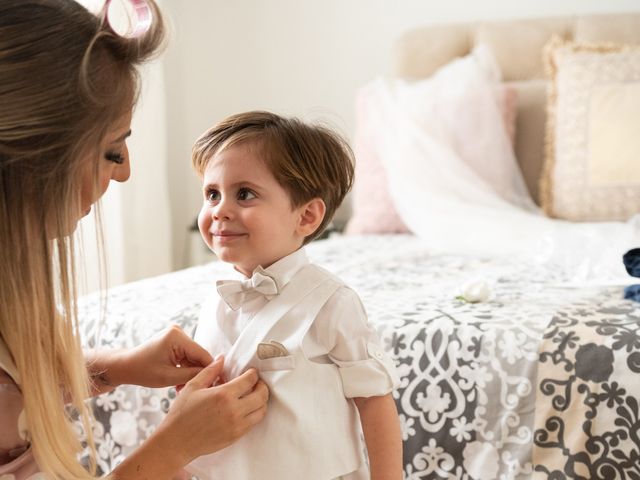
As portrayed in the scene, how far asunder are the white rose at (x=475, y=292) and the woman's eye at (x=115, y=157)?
729mm

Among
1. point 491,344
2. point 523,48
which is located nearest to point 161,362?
point 491,344

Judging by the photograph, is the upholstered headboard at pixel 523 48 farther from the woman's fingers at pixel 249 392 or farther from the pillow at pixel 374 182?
the woman's fingers at pixel 249 392

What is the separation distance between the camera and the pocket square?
3.24ft

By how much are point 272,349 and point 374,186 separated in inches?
61.8

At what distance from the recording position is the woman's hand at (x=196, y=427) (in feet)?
2.95

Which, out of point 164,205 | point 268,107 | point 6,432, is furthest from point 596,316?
point 268,107

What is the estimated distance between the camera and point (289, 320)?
102cm

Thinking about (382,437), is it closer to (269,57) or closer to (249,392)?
(249,392)

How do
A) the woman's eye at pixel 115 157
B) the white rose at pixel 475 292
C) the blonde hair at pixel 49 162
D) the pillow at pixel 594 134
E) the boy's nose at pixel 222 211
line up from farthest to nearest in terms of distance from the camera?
the pillow at pixel 594 134, the white rose at pixel 475 292, the boy's nose at pixel 222 211, the woman's eye at pixel 115 157, the blonde hair at pixel 49 162

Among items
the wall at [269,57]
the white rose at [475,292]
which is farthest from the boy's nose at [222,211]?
the wall at [269,57]

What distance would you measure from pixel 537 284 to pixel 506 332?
403 mm

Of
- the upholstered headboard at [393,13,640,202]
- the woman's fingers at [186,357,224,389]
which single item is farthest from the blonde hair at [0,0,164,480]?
the upholstered headboard at [393,13,640,202]

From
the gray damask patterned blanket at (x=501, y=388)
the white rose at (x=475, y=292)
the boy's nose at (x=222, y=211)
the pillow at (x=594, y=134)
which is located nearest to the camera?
the boy's nose at (x=222, y=211)

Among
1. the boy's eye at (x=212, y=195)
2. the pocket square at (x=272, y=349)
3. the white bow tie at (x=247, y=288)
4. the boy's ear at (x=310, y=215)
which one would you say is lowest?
the pocket square at (x=272, y=349)
